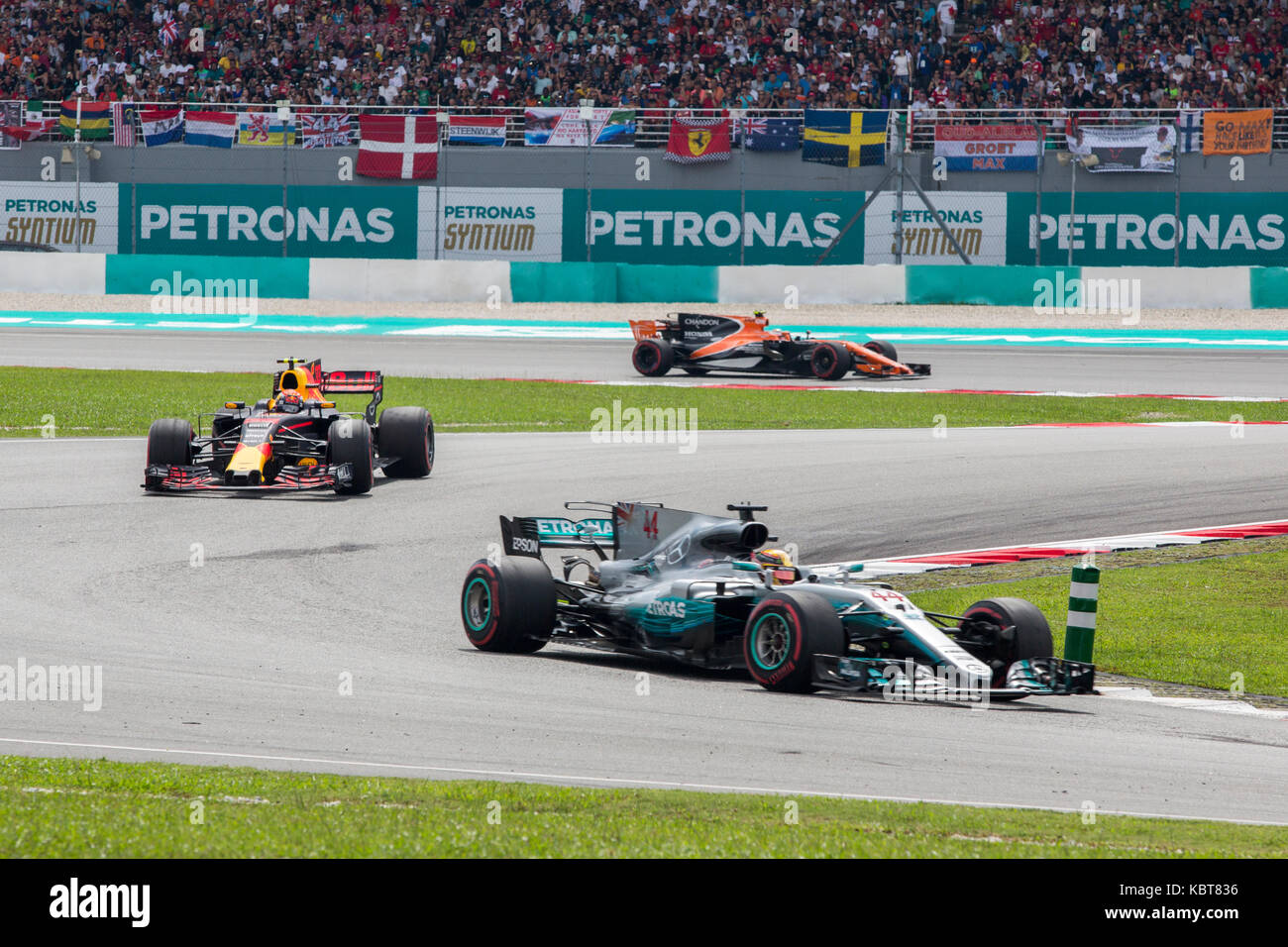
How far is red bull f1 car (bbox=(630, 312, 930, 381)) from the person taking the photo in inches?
1050

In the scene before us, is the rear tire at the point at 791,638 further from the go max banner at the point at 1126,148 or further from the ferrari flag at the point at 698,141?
the ferrari flag at the point at 698,141

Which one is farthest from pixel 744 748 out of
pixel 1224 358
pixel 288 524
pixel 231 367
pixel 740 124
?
pixel 740 124

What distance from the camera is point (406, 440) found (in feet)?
→ 56.2

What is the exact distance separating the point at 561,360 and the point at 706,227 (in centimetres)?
546

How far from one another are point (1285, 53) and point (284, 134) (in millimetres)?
20799

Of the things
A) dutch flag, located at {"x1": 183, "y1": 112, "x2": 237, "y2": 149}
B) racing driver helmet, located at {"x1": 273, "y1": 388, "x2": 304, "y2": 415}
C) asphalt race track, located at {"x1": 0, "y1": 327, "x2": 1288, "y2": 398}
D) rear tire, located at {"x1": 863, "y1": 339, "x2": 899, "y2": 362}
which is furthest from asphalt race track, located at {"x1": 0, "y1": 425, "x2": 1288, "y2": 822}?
dutch flag, located at {"x1": 183, "y1": 112, "x2": 237, "y2": 149}

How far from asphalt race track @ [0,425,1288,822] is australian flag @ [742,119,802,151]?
12859 mm

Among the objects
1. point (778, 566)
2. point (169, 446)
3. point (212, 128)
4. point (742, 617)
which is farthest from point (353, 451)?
point (212, 128)

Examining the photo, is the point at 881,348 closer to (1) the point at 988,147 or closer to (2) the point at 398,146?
(1) the point at 988,147

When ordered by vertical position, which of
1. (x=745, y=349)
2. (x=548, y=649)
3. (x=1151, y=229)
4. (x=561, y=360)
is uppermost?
(x=1151, y=229)

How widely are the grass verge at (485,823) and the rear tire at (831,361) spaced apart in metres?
20.7

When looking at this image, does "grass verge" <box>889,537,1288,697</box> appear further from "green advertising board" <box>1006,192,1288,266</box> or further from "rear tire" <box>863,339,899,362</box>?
"green advertising board" <box>1006,192,1288,266</box>

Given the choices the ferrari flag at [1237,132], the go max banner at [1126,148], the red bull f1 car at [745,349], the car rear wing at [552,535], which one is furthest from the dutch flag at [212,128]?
the car rear wing at [552,535]

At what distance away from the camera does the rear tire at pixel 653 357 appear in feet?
88.3
